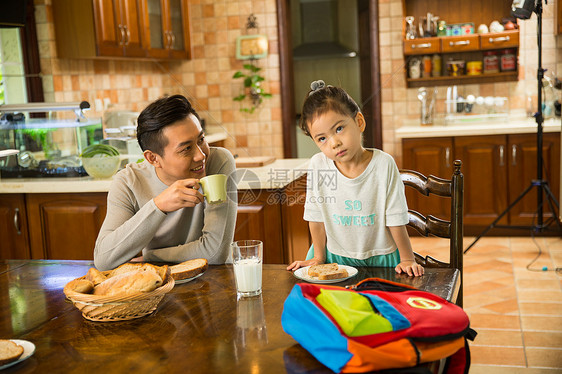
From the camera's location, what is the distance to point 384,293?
1.07 metres

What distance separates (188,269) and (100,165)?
1.63m

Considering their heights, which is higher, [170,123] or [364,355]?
[170,123]

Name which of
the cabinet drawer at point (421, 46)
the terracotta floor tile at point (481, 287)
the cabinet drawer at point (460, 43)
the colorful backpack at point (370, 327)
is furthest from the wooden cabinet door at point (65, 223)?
the cabinet drawer at point (460, 43)

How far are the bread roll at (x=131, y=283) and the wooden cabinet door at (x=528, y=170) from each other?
3.67 metres

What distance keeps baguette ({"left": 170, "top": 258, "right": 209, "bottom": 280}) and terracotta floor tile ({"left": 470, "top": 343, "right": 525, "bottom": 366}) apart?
142 cm

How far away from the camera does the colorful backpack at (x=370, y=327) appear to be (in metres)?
0.92

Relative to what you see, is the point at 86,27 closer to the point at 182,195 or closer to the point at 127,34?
the point at 127,34

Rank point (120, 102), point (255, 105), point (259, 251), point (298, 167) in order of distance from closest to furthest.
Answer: point (259, 251), point (298, 167), point (120, 102), point (255, 105)

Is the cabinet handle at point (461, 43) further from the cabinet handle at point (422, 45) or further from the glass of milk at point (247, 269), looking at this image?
the glass of milk at point (247, 269)

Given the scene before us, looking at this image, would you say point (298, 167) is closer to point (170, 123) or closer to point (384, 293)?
point (170, 123)

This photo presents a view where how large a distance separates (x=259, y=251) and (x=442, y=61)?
4.01 metres

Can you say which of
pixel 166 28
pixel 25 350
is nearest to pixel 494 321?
pixel 25 350

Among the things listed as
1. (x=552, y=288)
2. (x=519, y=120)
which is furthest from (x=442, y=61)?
(x=552, y=288)

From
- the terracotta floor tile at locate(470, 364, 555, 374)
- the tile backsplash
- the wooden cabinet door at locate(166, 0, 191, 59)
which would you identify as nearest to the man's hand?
the terracotta floor tile at locate(470, 364, 555, 374)
